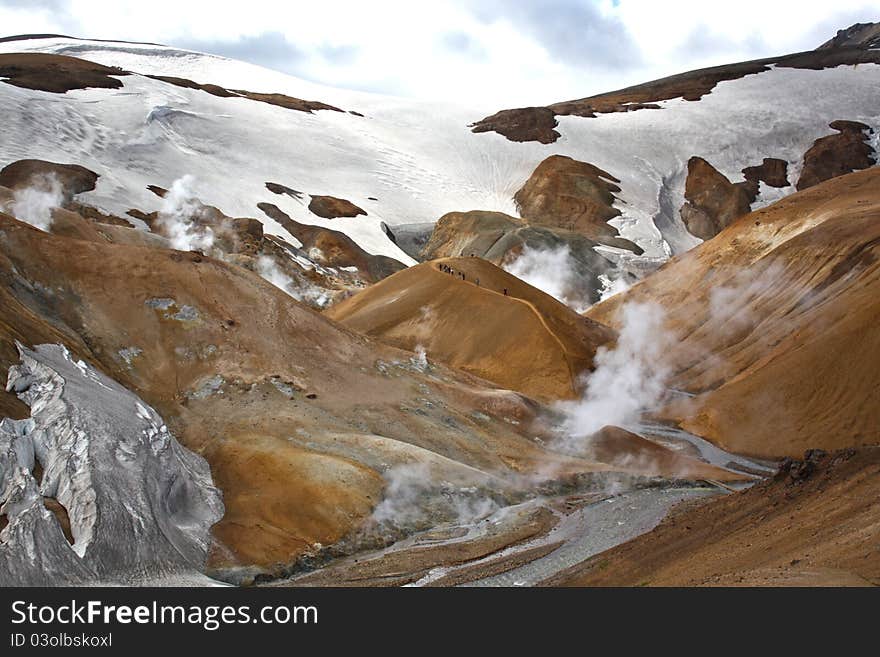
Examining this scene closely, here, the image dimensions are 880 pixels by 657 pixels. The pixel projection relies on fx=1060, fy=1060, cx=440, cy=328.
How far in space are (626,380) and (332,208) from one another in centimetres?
5898

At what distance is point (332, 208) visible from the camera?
11719 centimetres

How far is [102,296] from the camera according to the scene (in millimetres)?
42625

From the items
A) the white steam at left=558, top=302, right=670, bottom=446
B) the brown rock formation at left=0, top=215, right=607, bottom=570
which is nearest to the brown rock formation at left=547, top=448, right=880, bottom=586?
the brown rock formation at left=0, top=215, right=607, bottom=570

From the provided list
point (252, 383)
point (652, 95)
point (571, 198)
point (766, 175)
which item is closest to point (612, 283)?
point (571, 198)

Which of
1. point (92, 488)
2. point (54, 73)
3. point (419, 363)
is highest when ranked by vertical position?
point (54, 73)

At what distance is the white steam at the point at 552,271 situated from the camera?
10238cm

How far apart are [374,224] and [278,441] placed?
3242 inches

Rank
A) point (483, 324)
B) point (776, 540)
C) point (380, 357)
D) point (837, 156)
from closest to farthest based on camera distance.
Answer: point (776, 540) → point (380, 357) → point (483, 324) → point (837, 156)

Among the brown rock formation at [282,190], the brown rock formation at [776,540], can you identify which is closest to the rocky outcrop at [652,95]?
the brown rock formation at [282,190]

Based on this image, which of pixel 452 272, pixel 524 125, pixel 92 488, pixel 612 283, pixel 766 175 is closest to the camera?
pixel 92 488

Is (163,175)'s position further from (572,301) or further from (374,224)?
(572,301)

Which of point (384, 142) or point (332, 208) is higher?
point (384, 142)

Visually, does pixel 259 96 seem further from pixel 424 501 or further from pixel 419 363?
pixel 424 501

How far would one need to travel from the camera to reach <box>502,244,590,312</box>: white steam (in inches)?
4031
